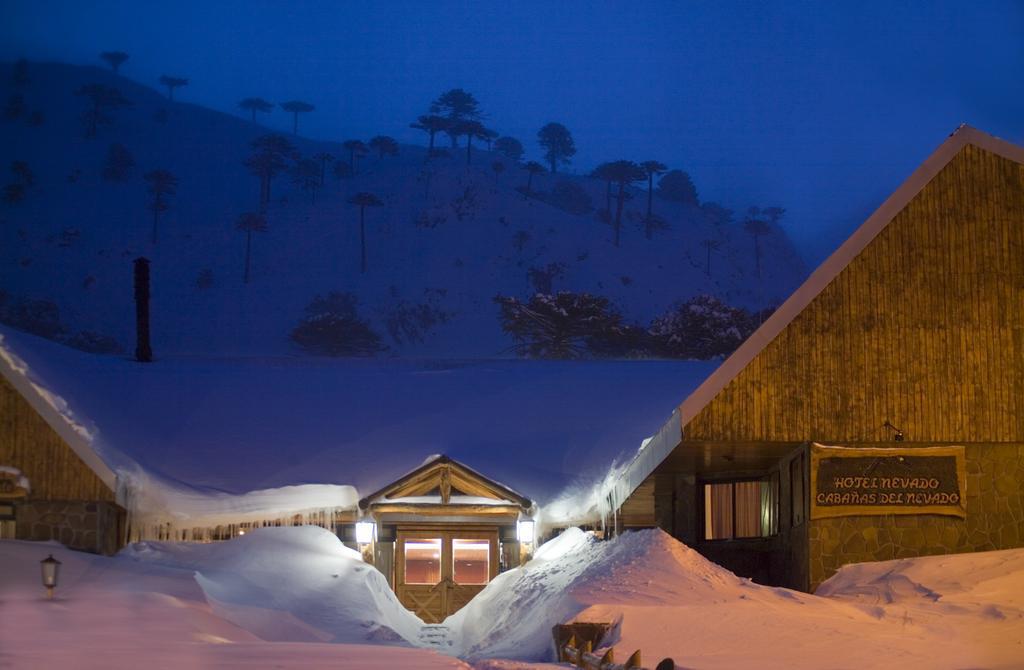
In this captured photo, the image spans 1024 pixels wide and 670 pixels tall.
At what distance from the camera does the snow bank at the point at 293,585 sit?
1605 cm

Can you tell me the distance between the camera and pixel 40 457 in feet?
60.0

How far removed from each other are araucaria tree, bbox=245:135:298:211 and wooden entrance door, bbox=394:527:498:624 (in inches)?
3850

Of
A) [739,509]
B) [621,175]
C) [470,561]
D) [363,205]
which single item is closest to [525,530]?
[470,561]

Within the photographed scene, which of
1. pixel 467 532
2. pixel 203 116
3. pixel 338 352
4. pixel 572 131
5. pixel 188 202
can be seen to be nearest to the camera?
pixel 467 532

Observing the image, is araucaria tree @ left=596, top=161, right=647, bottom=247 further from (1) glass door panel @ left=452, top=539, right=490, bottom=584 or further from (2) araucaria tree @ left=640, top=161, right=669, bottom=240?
(1) glass door panel @ left=452, top=539, right=490, bottom=584

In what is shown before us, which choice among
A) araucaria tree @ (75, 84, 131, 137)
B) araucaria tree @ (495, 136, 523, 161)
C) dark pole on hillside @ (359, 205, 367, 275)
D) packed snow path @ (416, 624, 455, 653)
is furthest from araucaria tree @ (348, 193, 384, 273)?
packed snow path @ (416, 624, 455, 653)

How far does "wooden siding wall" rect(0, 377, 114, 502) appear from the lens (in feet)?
59.6

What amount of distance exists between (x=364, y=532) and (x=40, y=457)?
18.3ft

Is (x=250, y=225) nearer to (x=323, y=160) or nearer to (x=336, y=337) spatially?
(x=323, y=160)

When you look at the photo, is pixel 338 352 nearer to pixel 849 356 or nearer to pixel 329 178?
pixel 329 178

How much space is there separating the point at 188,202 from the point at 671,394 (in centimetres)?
9580

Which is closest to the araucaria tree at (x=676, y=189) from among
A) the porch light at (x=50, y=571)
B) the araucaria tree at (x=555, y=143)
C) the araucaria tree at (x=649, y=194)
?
the araucaria tree at (x=649, y=194)

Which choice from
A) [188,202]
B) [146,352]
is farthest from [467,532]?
[188,202]

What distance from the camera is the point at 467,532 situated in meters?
22.5
